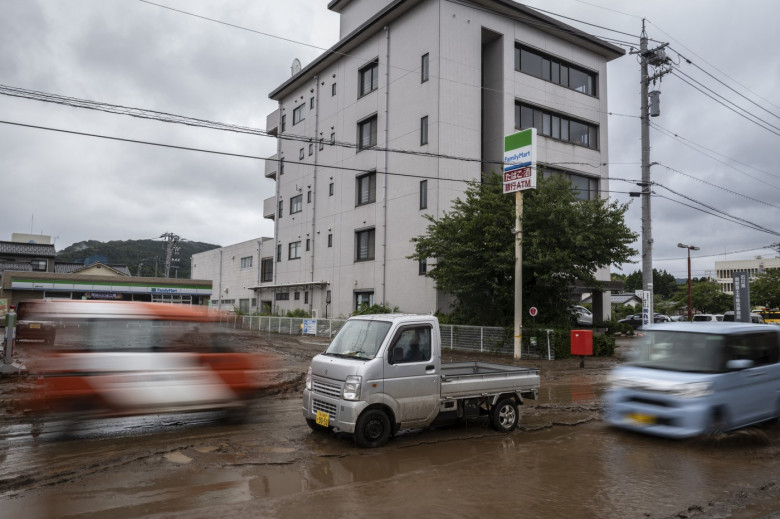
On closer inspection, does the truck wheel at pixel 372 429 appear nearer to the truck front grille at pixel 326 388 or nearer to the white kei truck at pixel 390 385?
the white kei truck at pixel 390 385

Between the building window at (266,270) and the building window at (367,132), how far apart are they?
57.9 ft

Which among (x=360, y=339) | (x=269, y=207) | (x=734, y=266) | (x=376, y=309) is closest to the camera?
(x=360, y=339)

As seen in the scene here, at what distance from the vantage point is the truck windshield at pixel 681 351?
27.4 ft

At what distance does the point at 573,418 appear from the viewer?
412 inches

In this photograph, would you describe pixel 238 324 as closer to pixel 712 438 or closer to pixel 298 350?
pixel 298 350

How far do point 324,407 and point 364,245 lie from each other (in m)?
27.6

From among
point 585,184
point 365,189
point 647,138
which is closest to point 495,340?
point 647,138

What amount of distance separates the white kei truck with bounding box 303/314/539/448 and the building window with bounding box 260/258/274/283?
41.4 metres

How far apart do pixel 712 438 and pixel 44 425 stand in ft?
34.7

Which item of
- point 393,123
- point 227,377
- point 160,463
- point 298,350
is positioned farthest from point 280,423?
point 393,123

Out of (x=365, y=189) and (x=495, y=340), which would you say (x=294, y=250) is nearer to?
(x=365, y=189)

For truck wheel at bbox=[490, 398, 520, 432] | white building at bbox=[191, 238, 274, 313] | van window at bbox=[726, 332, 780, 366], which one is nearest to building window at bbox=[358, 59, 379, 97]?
white building at bbox=[191, 238, 274, 313]

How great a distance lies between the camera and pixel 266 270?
5059 cm

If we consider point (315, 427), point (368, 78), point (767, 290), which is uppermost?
point (368, 78)
